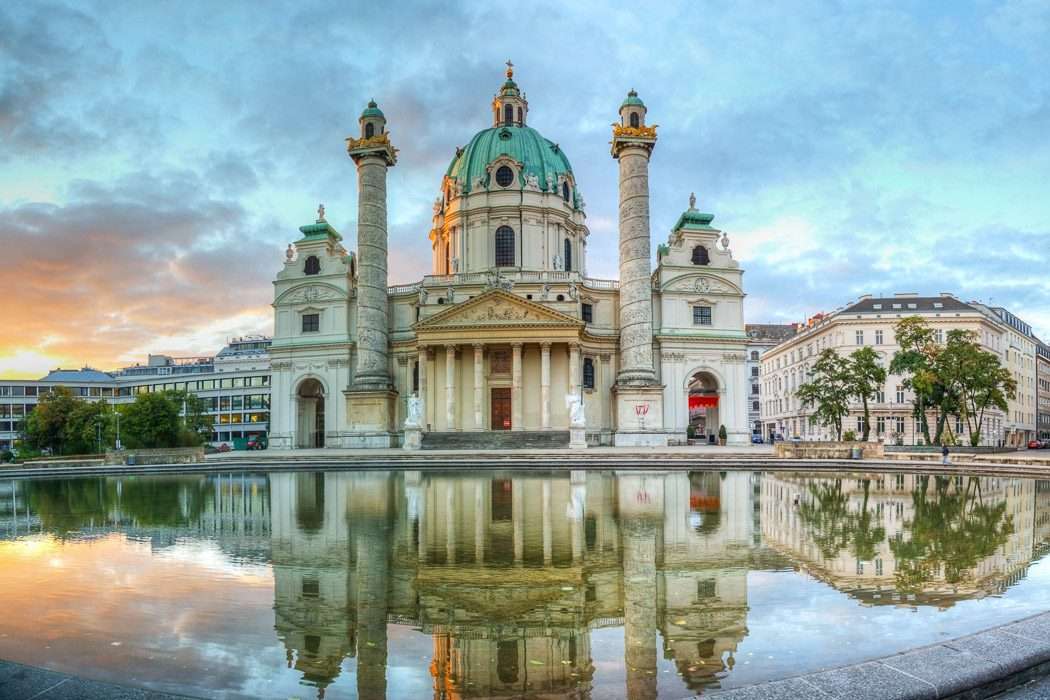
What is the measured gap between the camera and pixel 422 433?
5291 cm

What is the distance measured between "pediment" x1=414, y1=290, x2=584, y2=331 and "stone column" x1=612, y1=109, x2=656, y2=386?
418cm

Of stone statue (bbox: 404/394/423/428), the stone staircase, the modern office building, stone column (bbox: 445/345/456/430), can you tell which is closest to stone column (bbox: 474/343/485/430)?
stone column (bbox: 445/345/456/430)

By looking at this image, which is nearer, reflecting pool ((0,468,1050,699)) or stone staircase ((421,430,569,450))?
reflecting pool ((0,468,1050,699))

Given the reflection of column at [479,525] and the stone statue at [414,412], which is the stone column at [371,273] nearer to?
the stone statue at [414,412]

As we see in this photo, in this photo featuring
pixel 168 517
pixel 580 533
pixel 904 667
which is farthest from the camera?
pixel 168 517

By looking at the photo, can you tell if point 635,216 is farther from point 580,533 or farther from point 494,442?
point 580,533

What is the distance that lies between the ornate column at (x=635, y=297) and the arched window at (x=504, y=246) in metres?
11.6

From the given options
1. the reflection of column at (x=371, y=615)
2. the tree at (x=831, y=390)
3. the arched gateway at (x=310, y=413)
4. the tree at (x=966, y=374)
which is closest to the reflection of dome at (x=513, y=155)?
the arched gateway at (x=310, y=413)

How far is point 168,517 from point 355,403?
40464 millimetres

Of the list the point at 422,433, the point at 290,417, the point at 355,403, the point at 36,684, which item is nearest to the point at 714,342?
the point at 422,433

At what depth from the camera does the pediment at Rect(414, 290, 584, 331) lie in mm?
55500

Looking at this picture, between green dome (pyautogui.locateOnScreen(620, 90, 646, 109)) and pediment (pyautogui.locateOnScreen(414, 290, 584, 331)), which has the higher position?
green dome (pyautogui.locateOnScreen(620, 90, 646, 109))

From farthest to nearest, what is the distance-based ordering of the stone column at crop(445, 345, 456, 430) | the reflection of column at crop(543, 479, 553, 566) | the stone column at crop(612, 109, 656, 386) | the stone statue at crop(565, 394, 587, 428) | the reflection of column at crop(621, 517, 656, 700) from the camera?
the stone column at crop(612, 109, 656, 386), the stone column at crop(445, 345, 456, 430), the stone statue at crop(565, 394, 587, 428), the reflection of column at crop(543, 479, 553, 566), the reflection of column at crop(621, 517, 656, 700)

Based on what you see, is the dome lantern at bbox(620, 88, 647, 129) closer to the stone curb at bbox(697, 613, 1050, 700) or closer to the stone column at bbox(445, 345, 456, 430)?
the stone column at bbox(445, 345, 456, 430)
